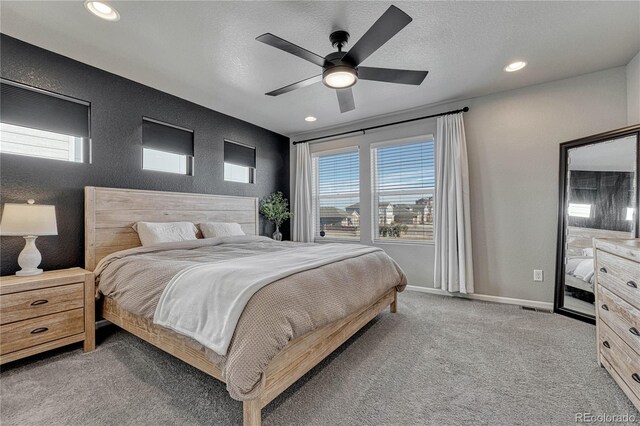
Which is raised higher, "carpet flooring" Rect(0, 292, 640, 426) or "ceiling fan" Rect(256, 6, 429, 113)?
"ceiling fan" Rect(256, 6, 429, 113)

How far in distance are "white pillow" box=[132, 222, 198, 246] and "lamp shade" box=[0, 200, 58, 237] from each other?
2.27 ft

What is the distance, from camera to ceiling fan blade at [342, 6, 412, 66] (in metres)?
1.55

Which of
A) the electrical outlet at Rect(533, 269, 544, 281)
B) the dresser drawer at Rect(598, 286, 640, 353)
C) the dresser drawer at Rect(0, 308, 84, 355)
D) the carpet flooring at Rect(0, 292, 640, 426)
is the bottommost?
the carpet flooring at Rect(0, 292, 640, 426)

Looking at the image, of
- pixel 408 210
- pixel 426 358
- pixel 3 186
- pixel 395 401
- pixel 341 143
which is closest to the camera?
pixel 395 401

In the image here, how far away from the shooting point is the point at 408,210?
405 cm

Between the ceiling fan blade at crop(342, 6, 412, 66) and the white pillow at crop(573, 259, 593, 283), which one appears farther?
the white pillow at crop(573, 259, 593, 283)

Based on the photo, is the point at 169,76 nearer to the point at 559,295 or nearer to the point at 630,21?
the point at 630,21

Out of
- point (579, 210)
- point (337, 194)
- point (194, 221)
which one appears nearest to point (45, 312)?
point (194, 221)

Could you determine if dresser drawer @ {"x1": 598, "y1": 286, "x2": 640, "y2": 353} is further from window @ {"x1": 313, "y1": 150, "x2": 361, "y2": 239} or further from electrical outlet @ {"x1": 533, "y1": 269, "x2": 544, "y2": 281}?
window @ {"x1": 313, "y1": 150, "x2": 361, "y2": 239}

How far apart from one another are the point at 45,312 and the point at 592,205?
4.81m

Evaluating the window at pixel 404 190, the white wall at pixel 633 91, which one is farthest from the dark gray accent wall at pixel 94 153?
the white wall at pixel 633 91

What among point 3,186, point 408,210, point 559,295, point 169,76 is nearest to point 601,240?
point 559,295

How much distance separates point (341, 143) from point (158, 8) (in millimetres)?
3025

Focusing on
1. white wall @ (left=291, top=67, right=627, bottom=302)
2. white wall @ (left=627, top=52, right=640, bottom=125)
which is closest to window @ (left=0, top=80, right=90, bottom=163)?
white wall @ (left=291, top=67, right=627, bottom=302)
